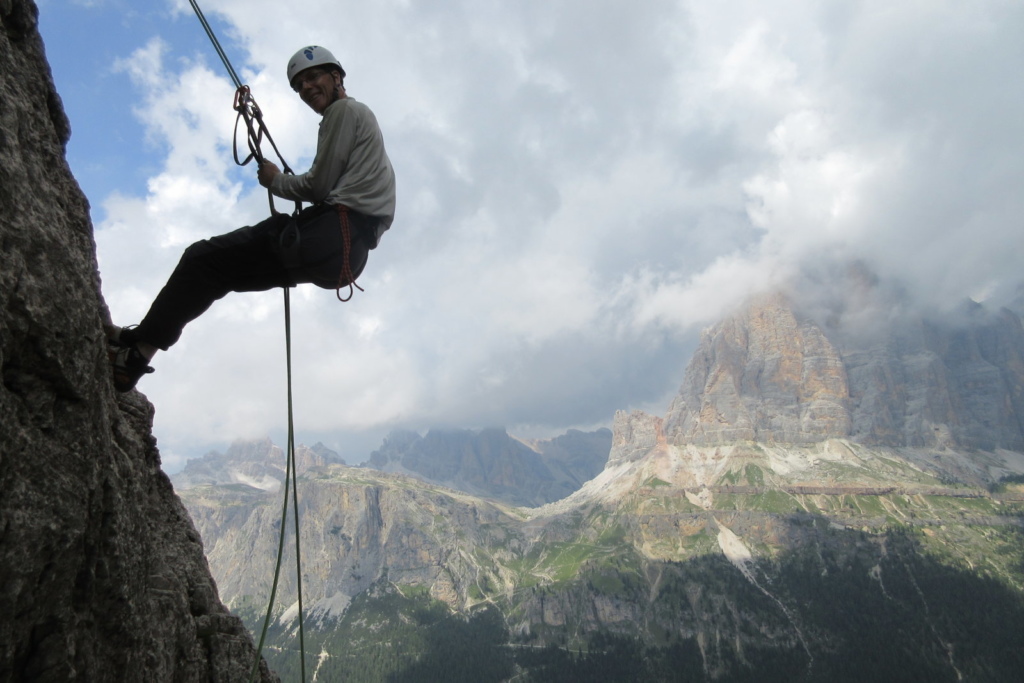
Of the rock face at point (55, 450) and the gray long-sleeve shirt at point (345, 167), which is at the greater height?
the gray long-sleeve shirt at point (345, 167)

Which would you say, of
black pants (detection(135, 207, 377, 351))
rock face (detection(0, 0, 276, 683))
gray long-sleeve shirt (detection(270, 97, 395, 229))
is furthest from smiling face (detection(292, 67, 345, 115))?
Answer: rock face (detection(0, 0, 276, 683))

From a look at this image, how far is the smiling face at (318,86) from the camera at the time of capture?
21.4ft

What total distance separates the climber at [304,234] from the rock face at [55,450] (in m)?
0.67

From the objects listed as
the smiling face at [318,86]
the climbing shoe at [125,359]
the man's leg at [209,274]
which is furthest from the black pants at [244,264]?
the smiling face at [318,86]

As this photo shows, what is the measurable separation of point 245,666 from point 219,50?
25.4 ft

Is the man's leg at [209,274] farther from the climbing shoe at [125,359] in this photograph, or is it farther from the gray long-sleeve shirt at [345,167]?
the gray long-sleeve shirt at [345,167]

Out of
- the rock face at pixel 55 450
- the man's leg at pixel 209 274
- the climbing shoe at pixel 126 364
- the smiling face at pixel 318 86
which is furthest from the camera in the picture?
the smiling face at pixel 318 86

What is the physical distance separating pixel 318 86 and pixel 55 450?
14.6ft

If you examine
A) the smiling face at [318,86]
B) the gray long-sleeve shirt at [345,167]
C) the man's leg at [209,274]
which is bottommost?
the man's leg at [209,274]

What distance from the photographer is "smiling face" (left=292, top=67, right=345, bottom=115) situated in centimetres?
651

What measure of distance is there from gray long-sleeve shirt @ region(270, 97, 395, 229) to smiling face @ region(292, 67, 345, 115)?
0.26m

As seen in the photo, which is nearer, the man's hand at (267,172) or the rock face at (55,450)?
the rock face at (55,450)

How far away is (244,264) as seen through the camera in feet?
20.6

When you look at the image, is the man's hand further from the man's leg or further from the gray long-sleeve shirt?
the man's leg
